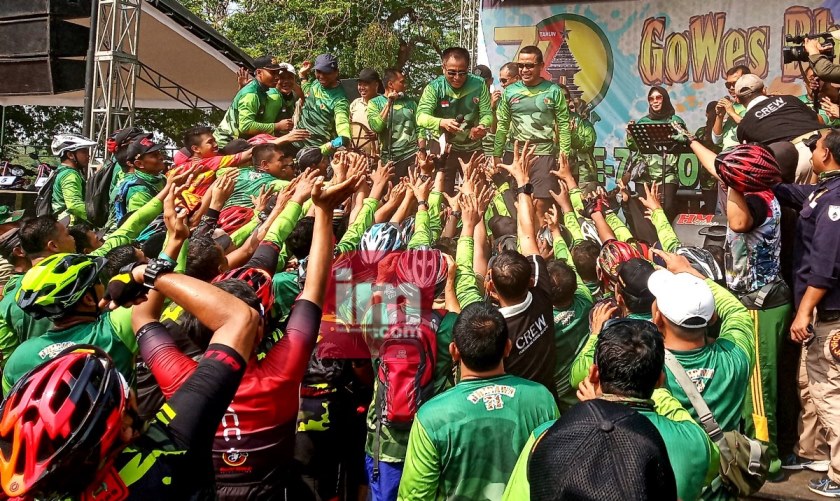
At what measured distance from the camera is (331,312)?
12.9ft

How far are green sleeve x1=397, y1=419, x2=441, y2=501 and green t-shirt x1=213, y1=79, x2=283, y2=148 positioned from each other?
638 centimetres

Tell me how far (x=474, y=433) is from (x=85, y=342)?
158 cm

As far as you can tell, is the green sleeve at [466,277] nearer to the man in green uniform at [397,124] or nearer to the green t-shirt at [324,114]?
the man in green uniform at [397,124]

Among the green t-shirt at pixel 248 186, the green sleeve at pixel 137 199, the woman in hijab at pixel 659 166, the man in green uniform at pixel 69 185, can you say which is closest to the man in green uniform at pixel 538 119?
the woman in hijab at pixel 659 166

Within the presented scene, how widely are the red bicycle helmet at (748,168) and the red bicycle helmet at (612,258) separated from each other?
612 mm

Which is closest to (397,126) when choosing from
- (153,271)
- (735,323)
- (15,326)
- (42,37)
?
(42,37)

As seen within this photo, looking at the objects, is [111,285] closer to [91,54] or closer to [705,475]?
[705,475]

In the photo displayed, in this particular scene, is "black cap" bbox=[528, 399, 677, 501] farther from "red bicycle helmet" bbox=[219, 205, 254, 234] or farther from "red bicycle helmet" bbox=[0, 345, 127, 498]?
"red bicycle helmet" bbox=[219, 205, 254, 234]

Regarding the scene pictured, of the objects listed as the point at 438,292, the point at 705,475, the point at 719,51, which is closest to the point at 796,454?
the point at 438,292

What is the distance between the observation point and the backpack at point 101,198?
26.5ft

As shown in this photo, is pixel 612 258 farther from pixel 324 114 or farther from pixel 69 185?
pixel 69 185

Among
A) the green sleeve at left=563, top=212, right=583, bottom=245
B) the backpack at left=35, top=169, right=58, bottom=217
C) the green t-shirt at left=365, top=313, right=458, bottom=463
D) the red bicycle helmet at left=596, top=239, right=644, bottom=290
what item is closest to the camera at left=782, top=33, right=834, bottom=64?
the green sleeve at left=563, top=212, right=583, bottom=245

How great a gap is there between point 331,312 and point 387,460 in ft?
2.56

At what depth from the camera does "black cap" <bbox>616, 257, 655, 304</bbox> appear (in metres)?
3.74
